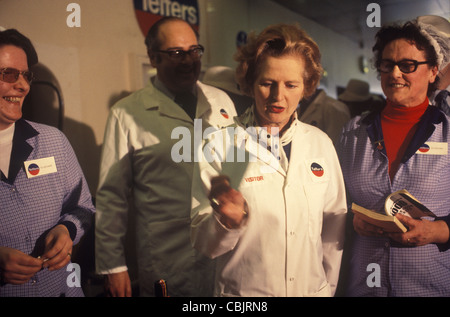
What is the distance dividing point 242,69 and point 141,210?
2.43ft

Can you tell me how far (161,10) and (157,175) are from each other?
0.86 metres

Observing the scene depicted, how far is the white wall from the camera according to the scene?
1.16 m

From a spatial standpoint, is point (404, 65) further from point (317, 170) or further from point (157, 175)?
point (157, 175)

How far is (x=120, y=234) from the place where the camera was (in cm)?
125

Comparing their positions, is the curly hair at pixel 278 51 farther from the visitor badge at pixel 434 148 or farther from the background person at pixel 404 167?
the visitor badge at pixel 434 148

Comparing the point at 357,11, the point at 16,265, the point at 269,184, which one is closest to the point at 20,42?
the point at 16,265

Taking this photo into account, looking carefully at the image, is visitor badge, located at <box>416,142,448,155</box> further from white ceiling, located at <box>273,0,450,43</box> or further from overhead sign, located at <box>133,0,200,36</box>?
overhead sign, located at <box>133,0,200,36</box>

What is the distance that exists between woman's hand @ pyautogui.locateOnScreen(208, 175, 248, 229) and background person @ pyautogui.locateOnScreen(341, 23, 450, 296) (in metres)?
0.52

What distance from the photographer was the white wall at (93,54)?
3.81 feet

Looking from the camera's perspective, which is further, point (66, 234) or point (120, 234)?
point (120, 234)

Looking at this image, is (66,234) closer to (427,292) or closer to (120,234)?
(120,234)

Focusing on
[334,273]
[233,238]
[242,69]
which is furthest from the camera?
[334,273]

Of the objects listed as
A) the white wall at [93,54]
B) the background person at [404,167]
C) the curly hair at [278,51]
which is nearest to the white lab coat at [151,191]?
the white wall at [93,54]
